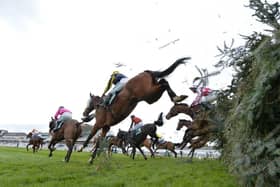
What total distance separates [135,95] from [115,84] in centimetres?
136

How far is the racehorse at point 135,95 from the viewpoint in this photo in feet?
27.6

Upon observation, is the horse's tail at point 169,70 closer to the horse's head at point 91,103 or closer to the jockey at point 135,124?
the horse's head at point 91,103

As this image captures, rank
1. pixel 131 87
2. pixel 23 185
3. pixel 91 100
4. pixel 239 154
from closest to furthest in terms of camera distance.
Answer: pixel 239 154, pixel 23 185, pixel 131 87, pixel 91 100

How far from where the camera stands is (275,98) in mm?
2557

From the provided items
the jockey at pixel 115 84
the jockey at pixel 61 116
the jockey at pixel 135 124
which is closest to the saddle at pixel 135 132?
the jockey at pixel 135 124

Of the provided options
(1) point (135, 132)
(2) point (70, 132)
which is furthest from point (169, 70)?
(1) point (135, 132)

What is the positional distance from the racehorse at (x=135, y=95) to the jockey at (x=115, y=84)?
15 centimetres

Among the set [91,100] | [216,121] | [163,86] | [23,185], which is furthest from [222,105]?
[91,100]

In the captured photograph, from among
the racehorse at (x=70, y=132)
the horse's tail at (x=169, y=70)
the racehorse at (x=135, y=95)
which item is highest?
the horse's tail at (x=169, y=70)

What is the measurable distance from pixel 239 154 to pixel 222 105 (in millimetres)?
3035

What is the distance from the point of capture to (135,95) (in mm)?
8953

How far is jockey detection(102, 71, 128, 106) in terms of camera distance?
32.2 ft

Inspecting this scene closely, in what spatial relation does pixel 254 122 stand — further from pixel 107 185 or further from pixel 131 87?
pixel 131 87

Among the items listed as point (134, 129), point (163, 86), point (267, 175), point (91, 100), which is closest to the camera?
point (267, 175)
